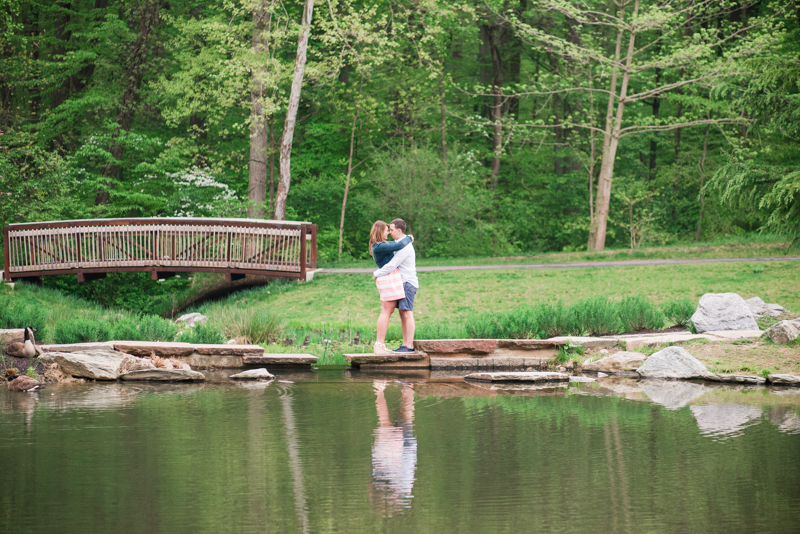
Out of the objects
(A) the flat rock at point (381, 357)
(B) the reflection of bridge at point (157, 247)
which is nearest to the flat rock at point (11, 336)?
(A) the flat rock at point (381, 357)

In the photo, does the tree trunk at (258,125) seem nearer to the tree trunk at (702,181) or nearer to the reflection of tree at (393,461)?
the tree trunk at (702,181)

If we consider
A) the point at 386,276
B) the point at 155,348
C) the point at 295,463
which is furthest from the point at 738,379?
the point at 155,348

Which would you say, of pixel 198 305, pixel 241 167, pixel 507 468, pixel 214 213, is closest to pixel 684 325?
pixel 507 468

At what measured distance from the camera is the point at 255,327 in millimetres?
13945

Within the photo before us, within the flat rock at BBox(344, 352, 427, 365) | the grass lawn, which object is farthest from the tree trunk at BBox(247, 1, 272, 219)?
the flat rock at BBox(344, 352, 427, 365)

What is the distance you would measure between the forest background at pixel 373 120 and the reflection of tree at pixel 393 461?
16.2 m

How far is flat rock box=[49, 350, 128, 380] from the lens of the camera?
1085 centimetres

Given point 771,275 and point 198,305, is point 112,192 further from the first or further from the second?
point 771,275

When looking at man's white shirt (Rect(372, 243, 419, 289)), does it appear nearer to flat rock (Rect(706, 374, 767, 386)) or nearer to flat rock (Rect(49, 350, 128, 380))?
flat rock (Rect(49, 350, 128, 380))

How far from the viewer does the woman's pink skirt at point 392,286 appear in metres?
11.8

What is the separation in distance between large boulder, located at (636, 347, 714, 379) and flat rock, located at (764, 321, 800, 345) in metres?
1.39

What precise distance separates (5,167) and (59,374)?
10.5m

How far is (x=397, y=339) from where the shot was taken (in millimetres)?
13820

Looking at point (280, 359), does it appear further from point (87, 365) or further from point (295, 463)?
point (295, 463)
